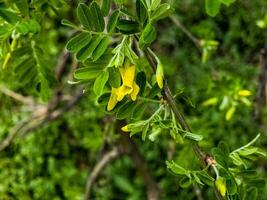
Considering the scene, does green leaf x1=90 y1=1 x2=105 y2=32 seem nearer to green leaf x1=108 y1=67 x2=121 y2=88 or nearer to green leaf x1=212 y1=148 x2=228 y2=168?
green leaf x1=108 y1=67 x2=121 y2=88

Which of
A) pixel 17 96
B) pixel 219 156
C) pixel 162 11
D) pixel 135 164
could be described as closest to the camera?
pixel 162 11

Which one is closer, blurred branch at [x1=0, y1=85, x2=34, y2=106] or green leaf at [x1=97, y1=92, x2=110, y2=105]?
green leaf at [x1=97, y1=92, x2=110, y2=105]

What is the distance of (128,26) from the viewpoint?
2.30ft

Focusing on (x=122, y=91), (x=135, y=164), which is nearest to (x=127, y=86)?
(x=122, y=91)

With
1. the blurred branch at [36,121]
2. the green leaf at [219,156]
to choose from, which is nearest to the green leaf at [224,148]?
the green leaf at [219,156]

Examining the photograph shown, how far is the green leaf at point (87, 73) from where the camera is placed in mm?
740

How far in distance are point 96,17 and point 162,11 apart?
0.31 feet

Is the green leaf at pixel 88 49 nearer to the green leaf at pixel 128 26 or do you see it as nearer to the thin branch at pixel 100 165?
the green leaf at pixel 128 26

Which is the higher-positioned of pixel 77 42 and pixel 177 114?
pixel 77 42

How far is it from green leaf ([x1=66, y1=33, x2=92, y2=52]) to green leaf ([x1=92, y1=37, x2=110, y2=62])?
0.05ft

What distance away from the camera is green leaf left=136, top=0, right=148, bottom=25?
70 cm

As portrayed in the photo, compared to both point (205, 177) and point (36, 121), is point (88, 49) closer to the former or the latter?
point (205, 177)

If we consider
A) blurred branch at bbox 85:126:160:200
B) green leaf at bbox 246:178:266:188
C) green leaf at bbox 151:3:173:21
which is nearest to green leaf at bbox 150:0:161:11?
green leaf at bbox 151:3:173:21

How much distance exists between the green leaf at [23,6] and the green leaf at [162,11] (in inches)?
7.9
